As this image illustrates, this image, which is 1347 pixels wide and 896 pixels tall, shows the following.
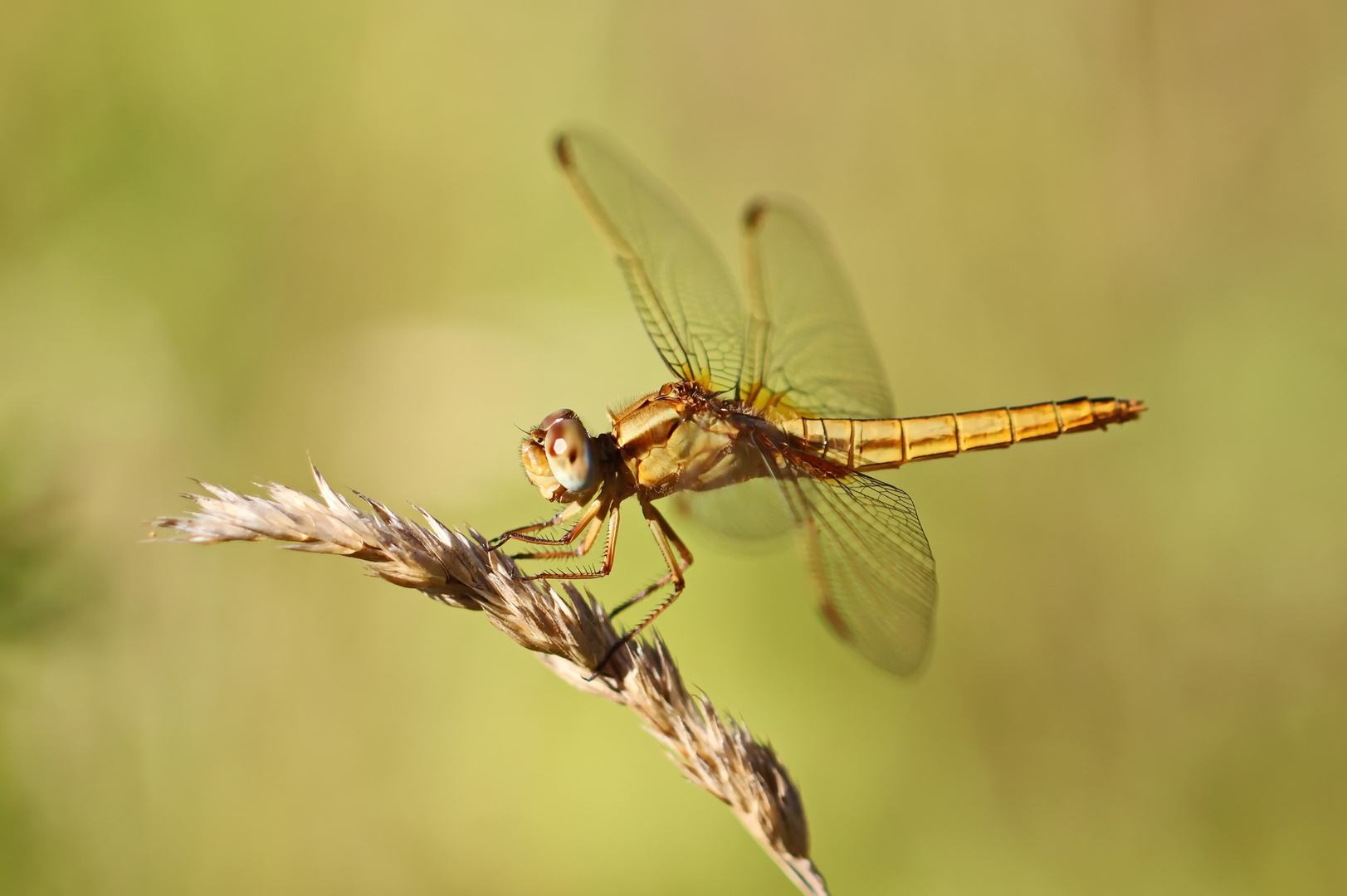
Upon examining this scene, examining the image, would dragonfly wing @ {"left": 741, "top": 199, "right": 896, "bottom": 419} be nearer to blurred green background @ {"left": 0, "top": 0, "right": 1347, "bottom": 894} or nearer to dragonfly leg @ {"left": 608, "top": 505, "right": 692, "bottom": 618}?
dragonfly leg @ {"left": 608, "top": 505, "right": 692, "bottom": 618}

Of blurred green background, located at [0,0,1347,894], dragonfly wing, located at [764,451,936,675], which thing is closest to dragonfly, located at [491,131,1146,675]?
dragonfly wing, located at [764,451,936,675]

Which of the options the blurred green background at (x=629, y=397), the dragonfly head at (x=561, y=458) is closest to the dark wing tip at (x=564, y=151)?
the dragonfly head at (x=561, y=458)

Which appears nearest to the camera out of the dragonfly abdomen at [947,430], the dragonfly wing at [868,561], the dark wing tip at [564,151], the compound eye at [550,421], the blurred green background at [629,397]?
the dragonfly wing at [868,561]

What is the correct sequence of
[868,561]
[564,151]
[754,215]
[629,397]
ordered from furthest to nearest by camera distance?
[629,397]
[754,215]
[564,151]
[868,561]

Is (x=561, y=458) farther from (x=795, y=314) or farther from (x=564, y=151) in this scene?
(x=795, y=314)

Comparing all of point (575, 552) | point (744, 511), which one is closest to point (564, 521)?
point (575, 552)

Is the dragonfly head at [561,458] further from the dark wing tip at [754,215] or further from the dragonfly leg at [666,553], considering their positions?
the dark wing tip at [754,215]

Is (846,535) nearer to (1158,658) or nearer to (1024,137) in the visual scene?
(1158,658)
